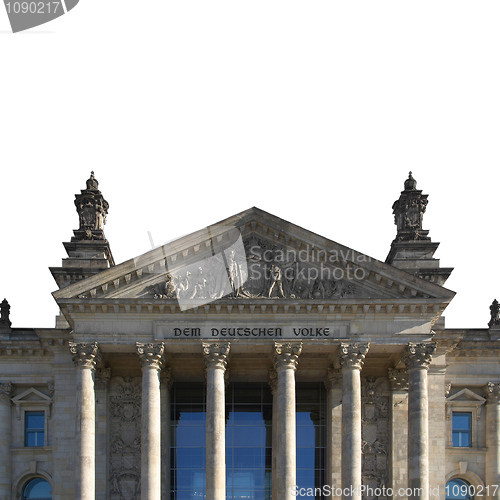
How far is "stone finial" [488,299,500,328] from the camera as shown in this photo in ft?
170

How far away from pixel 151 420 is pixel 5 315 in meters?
11.3

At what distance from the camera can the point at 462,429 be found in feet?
168

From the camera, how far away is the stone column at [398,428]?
47.9 m

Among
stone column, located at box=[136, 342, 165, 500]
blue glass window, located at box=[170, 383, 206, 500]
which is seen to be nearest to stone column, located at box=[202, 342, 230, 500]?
stone column, located at box=[136, 342, 165, 500]

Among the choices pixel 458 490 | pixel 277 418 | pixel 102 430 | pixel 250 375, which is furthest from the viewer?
pixel 250 375

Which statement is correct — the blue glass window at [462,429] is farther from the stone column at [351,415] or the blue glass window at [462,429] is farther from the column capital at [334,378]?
the stone column at [351,415]

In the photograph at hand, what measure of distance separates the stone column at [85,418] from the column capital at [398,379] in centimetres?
1411

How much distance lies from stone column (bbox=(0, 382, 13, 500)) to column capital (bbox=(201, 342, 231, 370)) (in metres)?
11.0

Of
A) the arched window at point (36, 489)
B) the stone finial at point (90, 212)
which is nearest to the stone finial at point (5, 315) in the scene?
the stone finial at point (90, 212)

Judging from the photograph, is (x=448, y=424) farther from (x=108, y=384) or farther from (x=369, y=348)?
(x=108, y=384)

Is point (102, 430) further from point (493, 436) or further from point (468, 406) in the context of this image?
point (493, 436)

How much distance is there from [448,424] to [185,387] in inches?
523

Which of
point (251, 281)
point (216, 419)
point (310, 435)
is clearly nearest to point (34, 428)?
point (216, 419)

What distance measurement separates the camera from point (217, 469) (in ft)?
146
